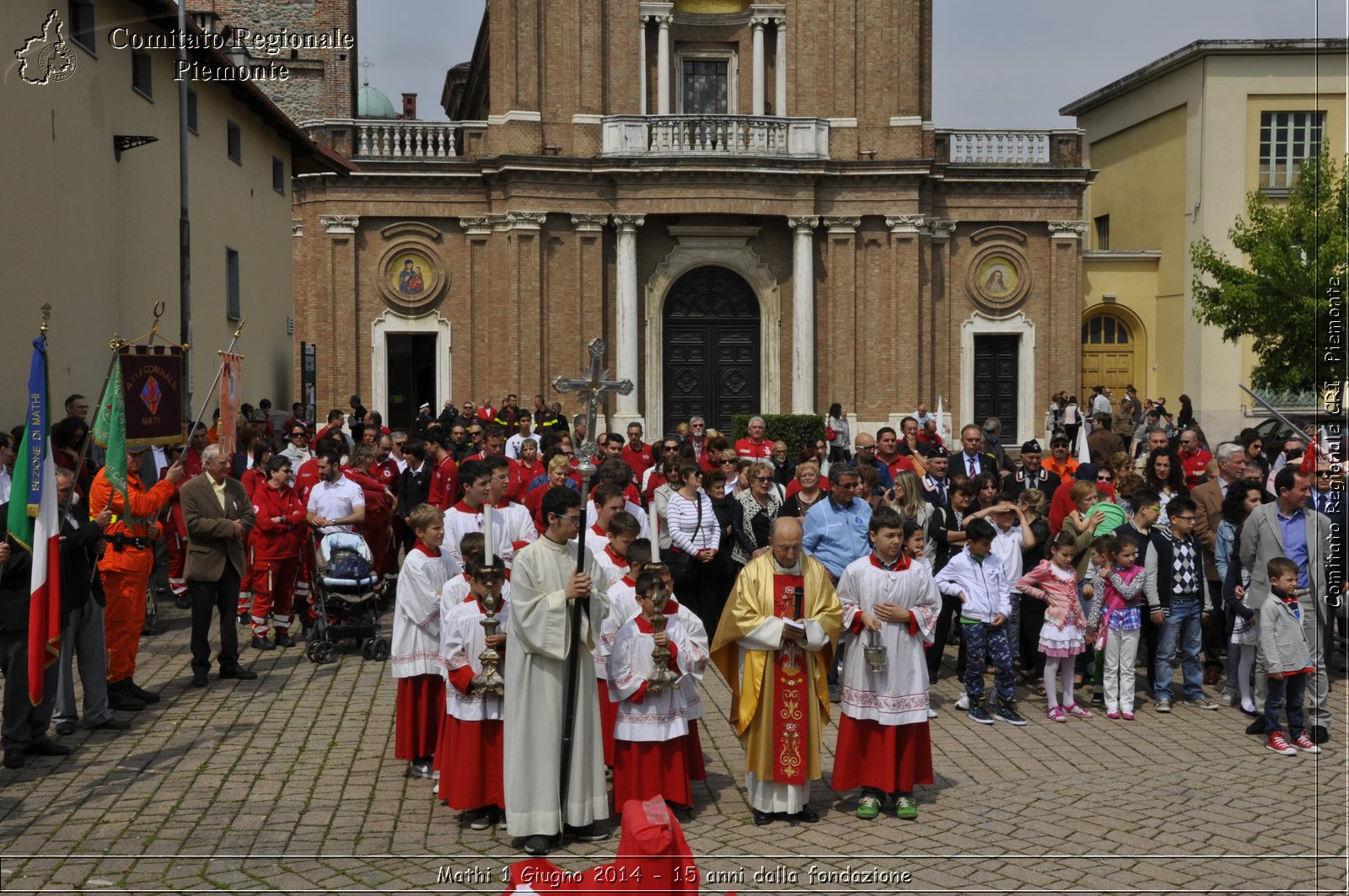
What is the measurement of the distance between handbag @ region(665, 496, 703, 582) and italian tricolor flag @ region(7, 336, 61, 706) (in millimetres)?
4768

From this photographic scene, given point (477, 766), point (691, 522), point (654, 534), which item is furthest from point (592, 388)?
point (691, 522)

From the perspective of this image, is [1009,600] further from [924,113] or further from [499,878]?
[924,113]

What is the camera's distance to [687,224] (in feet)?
99.5

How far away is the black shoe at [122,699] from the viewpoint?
10133 millimetres

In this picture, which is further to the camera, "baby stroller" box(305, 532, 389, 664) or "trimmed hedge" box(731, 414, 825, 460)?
"trimmed hedge" box(731, 414, 825, 460)

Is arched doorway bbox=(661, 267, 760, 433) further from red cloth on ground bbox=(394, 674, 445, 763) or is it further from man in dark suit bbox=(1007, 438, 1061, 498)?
red cloth on ground bbox=(394, 674, 445, 763)

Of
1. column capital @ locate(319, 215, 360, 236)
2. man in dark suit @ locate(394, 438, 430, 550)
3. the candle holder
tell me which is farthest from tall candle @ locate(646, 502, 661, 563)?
column capital @ locate(319, 215, 360, 236)

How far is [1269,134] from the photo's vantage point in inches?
1199

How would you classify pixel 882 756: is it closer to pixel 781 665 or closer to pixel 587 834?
pixel 781 665

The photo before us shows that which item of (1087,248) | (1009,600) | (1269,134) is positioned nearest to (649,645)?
(1009,600)

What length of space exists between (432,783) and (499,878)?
1.91 meters

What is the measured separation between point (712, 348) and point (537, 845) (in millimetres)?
24454

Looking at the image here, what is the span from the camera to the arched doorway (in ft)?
101

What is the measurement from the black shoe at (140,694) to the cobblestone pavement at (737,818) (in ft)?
0.46
